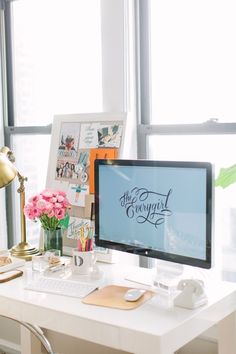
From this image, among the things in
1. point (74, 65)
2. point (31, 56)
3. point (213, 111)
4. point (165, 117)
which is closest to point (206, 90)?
point (213, 111)

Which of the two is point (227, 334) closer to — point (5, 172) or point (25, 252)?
point (25, 252)

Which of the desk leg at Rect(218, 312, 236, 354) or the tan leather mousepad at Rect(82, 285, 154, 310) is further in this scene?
the desk leg at Rect(218, 312, 236, 354)

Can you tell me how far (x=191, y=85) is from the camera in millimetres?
Answer: 2350

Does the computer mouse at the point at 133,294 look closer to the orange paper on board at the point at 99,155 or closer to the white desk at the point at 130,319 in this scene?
the white desk at the point at 130,319

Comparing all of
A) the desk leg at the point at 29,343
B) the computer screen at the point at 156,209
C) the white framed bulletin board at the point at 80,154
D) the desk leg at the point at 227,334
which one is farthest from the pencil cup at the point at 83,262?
the desk leg at the point at 29,343

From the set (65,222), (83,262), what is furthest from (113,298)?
(65,222)

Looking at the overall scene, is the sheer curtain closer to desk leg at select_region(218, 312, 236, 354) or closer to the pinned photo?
the pinned photo

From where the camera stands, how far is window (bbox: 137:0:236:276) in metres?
2.23

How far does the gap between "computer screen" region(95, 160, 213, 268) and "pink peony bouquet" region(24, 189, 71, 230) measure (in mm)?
252

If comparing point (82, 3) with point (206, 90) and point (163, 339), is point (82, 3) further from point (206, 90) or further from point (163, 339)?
point (163, 339)

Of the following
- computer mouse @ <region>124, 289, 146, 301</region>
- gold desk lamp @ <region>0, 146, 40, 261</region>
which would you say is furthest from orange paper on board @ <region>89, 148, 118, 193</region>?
computer mouse @ <region>124, 289, 146, 301</region>

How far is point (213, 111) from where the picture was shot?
229cm

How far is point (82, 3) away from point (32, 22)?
414 millimetres

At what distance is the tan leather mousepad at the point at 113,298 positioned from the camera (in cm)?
163
